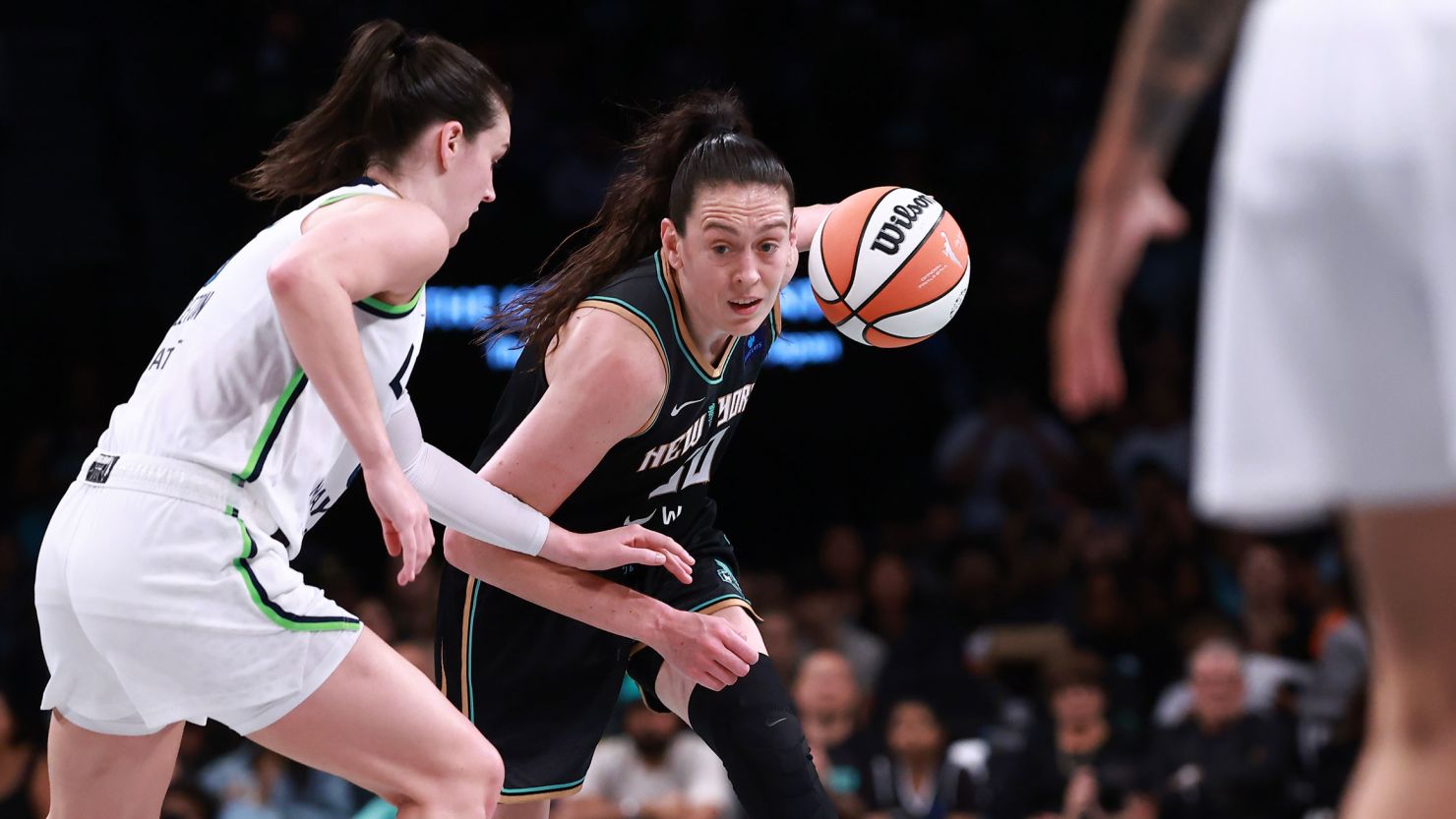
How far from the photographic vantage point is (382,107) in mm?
3369

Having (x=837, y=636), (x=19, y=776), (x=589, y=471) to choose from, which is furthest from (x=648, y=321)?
(x=837, y=636)

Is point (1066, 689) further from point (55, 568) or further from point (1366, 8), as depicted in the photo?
point (1366, 8)

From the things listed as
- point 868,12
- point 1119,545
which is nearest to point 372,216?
point 1119,545

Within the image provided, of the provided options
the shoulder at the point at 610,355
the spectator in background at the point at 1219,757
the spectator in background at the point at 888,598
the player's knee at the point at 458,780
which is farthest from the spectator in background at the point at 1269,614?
the player's knee at the point at 458,780

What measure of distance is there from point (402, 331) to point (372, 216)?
0.84 feet

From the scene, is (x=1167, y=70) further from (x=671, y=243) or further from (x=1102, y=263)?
(x=671, y=243)

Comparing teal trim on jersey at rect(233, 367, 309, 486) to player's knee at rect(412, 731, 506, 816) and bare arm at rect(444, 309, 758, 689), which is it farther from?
bare arm at rect(444, 309, 758, 689)

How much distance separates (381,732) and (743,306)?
130 cm

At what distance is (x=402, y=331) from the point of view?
328 cm

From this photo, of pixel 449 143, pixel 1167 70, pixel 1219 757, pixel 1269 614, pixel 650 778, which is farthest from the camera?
pixel 1269 614

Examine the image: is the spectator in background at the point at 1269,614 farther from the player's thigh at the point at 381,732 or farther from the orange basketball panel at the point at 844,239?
the player's thigh at the point at 381,732

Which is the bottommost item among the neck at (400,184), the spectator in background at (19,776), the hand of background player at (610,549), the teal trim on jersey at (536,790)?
the spectator in background at (19,776)

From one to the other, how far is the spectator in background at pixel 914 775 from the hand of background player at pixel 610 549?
11.4 feet

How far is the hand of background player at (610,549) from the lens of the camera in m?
3.57
